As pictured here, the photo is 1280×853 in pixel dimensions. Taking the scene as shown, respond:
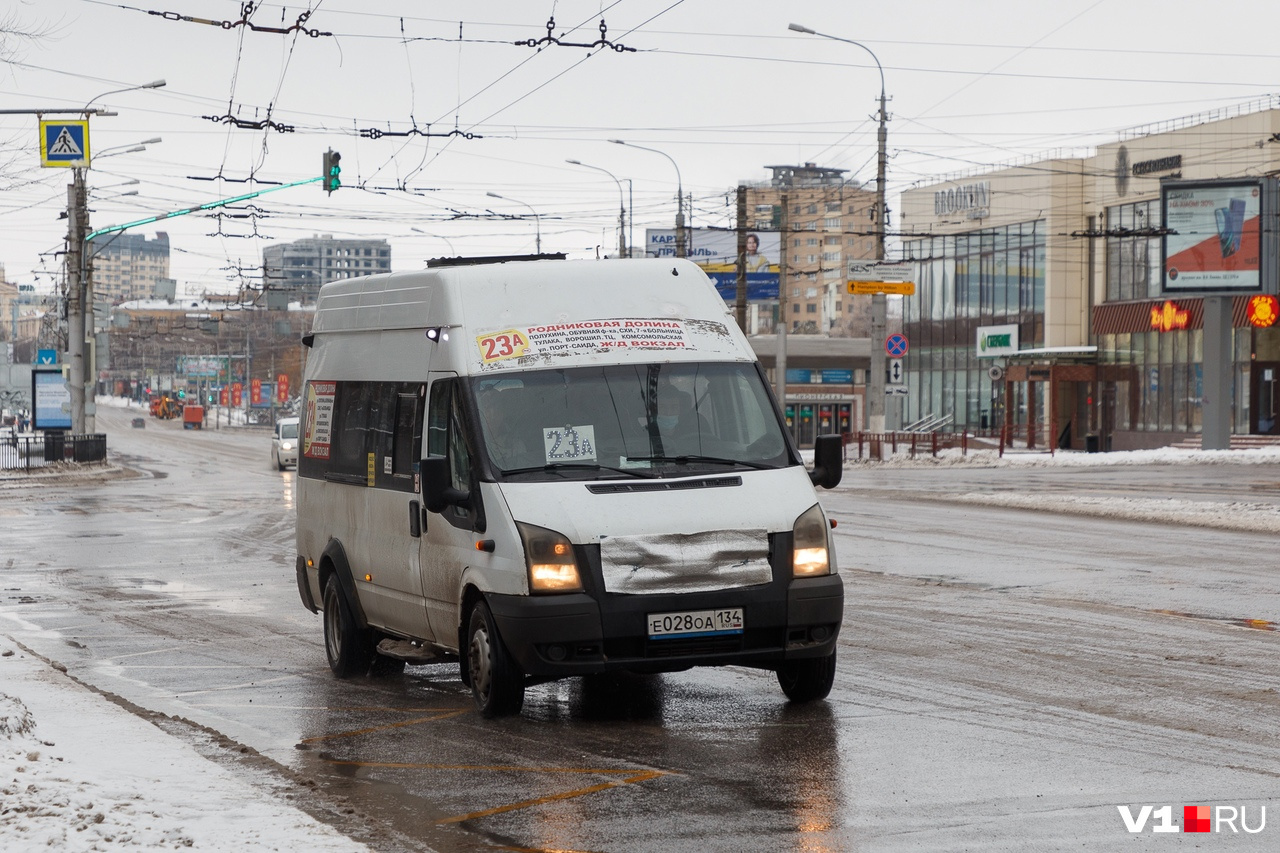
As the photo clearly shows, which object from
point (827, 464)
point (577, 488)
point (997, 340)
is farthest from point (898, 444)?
point (577, 488)

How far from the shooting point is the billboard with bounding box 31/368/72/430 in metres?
49.7

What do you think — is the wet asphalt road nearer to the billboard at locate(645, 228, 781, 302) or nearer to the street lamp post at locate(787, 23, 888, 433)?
the street lamp post at locate(787, 23, 888, 433)

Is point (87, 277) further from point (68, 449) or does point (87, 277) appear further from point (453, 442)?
point (453, 442)

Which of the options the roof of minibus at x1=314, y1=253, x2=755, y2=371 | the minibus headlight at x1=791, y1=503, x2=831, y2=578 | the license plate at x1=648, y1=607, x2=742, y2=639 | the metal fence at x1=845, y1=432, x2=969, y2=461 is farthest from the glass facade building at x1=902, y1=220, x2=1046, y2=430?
the license plate at x1=648, y1=607, x2=742, y2=639

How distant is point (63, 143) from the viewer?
26.2m

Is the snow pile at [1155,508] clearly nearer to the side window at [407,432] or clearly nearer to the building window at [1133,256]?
the side window at [407,432]

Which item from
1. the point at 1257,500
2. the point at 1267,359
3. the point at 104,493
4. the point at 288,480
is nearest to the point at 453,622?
the point at 1257,500

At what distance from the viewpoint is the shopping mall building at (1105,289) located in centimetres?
4997

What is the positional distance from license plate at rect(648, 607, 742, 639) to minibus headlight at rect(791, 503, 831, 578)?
44cm

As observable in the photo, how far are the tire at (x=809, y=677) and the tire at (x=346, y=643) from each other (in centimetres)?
299

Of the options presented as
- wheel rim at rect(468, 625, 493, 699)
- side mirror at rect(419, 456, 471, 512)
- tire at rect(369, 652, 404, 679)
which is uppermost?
side mirror at rect(419, 456, 471, 512)

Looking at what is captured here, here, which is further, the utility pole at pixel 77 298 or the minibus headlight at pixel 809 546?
the utility pole at pixel 77 298

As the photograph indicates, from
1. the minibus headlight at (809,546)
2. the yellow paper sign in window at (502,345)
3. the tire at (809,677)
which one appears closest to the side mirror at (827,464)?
the minibus headlight at (809,546)

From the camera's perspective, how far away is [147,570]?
59.0 feet
